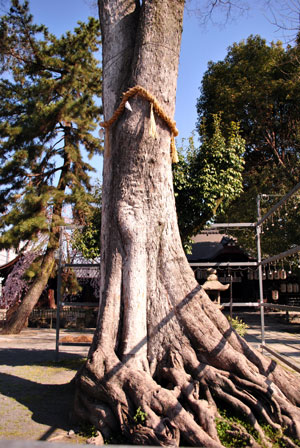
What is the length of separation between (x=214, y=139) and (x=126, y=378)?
22.5 feet

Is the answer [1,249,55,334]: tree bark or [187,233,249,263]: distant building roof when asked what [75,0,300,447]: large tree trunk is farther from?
[187,233,249,263]: distant building roof

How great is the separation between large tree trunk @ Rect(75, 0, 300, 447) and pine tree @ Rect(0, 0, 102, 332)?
27.0 feet

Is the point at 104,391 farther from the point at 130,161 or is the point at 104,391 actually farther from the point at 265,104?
the point at 265,104

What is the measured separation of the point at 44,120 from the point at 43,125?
25cm

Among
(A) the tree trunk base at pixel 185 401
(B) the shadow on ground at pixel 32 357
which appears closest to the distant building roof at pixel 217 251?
(B) the shadow on ground at pixel 32 357

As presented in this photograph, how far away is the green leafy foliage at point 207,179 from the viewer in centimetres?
879

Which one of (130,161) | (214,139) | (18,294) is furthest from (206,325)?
(18,294)

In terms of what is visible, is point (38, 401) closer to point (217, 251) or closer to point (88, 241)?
point (88, 241)

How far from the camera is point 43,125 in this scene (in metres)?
13.2

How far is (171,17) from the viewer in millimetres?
4738

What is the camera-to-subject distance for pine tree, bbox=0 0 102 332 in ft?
41.9

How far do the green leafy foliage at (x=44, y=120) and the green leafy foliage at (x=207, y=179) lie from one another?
436cm

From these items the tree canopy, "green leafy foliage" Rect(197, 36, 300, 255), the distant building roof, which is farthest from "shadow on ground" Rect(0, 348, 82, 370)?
the distant building roof

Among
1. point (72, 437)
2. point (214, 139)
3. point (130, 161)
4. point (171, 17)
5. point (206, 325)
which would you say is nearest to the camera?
point (72, 437)
